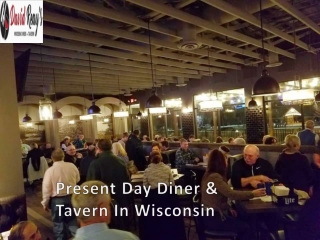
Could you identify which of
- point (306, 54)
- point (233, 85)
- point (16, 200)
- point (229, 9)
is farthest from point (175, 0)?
point (233, 85)

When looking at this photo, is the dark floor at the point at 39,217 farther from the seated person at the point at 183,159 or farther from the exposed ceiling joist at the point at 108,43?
the exposed ceiling joist at the point at 108,43

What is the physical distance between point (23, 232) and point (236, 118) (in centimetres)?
931

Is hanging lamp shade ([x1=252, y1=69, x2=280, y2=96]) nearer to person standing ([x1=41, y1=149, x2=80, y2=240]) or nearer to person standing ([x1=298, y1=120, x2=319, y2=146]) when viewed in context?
person standing ([x1=41, y1=149, x2=80, y2=240])

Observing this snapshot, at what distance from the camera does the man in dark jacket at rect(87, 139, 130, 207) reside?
3885 mm

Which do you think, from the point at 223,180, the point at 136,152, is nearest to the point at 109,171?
the point at 223,180

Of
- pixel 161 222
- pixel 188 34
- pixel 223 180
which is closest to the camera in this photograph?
pixel 161 222

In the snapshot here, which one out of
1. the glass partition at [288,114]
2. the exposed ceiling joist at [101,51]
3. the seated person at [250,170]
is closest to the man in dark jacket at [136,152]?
the exposed ceiling joist at [101,51]

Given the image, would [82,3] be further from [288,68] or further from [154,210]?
[288,68]

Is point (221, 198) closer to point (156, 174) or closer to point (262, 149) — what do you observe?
point (156, 174)

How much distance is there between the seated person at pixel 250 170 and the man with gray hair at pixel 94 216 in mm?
2192

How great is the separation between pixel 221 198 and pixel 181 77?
7.60m

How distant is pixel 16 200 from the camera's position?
322 cm

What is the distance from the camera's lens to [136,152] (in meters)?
6.81

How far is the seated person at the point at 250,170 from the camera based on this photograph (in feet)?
12.0
